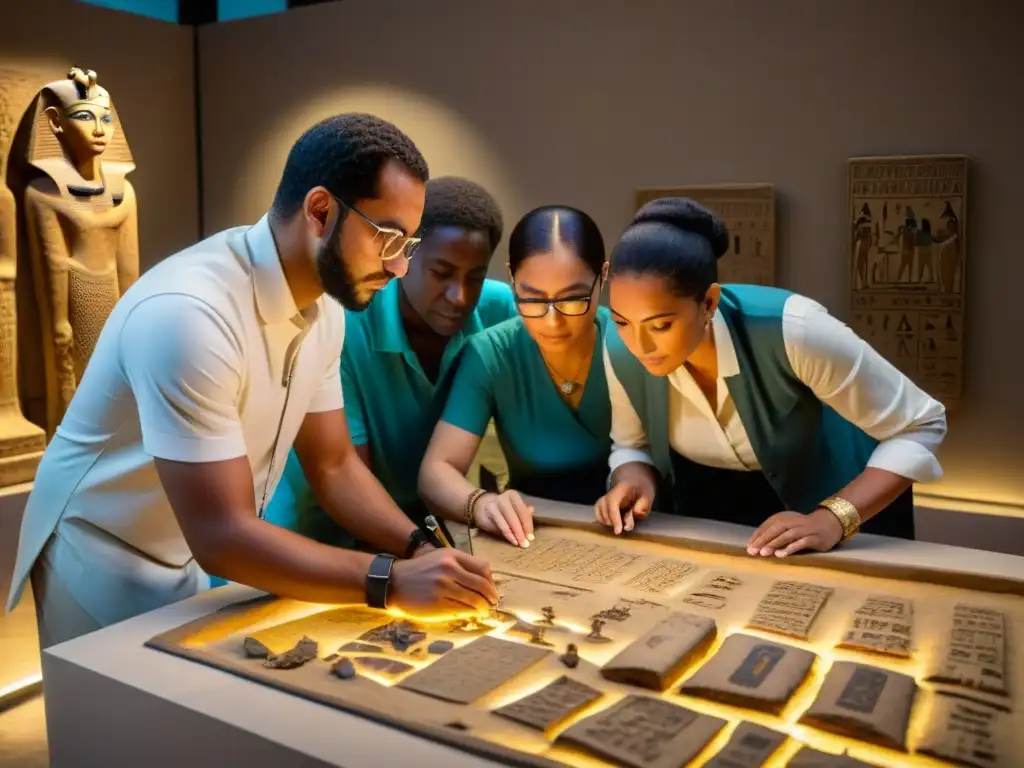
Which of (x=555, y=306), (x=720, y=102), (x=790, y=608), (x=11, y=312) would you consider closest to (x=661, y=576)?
(x=790, y=608)

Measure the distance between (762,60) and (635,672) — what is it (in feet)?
11.1

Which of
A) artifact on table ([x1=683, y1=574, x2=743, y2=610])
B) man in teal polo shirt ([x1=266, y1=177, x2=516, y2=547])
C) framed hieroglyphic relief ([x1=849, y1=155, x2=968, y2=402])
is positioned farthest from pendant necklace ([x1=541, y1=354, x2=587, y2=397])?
framed hieroglyphic relief ([x1=849, y1=155, x2=968, y2=402])

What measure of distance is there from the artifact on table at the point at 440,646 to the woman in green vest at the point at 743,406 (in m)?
0.65

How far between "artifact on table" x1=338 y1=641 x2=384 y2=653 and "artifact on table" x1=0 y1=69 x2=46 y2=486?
307cm

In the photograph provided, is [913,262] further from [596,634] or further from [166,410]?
[166,410]

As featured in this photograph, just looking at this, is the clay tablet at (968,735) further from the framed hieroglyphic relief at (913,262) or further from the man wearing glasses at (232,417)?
the framed hieroglyphic relief at (913,262)

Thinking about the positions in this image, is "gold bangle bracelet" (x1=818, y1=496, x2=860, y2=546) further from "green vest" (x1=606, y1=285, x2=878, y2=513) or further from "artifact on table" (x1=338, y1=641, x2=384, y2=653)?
"artifact on table" (x1=338, y1=641, x2=384, y2=653)

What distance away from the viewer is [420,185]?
173 centimetres

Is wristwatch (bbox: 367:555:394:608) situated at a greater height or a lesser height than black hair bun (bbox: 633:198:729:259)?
lesser

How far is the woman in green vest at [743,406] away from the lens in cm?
195

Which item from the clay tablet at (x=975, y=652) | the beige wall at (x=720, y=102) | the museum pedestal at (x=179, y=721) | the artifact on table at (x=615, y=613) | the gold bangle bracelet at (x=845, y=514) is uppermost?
the beige wall at (x=720, y=102)

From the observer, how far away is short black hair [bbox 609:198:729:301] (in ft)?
6.38

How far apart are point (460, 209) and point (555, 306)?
363 millimetres

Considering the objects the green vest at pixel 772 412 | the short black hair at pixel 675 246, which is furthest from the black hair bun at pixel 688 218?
the green vest at pixel 772 412
